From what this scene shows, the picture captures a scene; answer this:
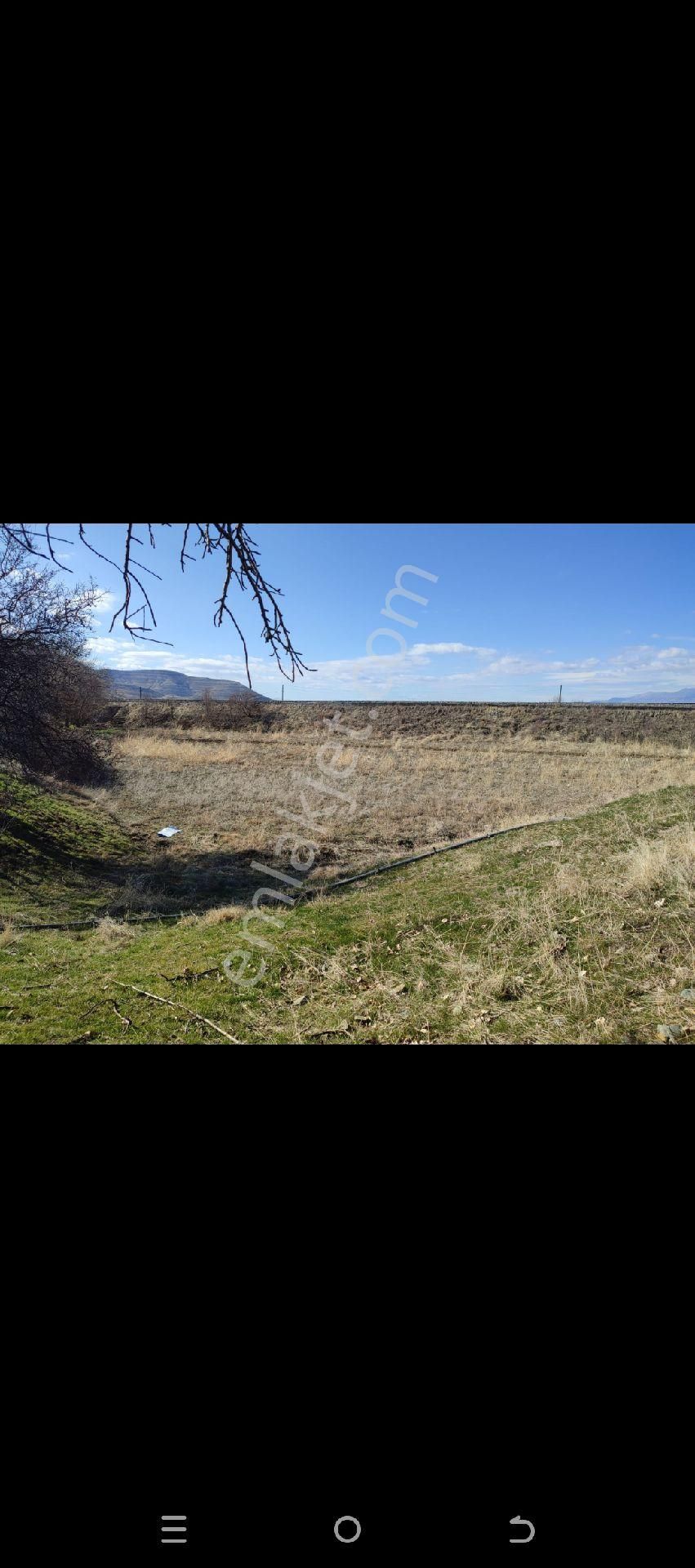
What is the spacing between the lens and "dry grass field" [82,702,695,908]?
9148mm

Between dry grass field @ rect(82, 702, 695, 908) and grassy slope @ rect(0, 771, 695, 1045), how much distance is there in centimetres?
193

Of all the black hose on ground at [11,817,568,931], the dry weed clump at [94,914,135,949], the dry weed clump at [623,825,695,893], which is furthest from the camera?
the black hose on ground at [11,817,568,931]

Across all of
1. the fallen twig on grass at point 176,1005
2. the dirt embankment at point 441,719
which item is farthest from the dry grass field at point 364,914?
the dirt embankment at point 441,719

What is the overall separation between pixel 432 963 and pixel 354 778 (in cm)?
1012

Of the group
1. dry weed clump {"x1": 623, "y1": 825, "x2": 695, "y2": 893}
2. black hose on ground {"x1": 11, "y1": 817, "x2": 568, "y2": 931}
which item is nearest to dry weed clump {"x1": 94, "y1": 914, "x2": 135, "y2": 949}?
black hose on ground {"x1": 11, "y1": 817, "x2": 568, "y2": 931}

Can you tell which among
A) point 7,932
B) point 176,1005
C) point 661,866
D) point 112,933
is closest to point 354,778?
point 112,933

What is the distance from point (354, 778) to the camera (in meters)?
14.2

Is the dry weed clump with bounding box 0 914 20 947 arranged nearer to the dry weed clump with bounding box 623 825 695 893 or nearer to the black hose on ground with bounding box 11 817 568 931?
the black hose on ground with bounding box 11 817 568 931

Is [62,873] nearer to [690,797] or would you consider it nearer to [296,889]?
[296,889]

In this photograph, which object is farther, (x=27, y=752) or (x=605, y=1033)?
(x=27, y=752)

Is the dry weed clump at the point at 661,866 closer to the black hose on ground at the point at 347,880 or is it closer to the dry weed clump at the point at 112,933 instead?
the black hose on ground at the point at 347,880
